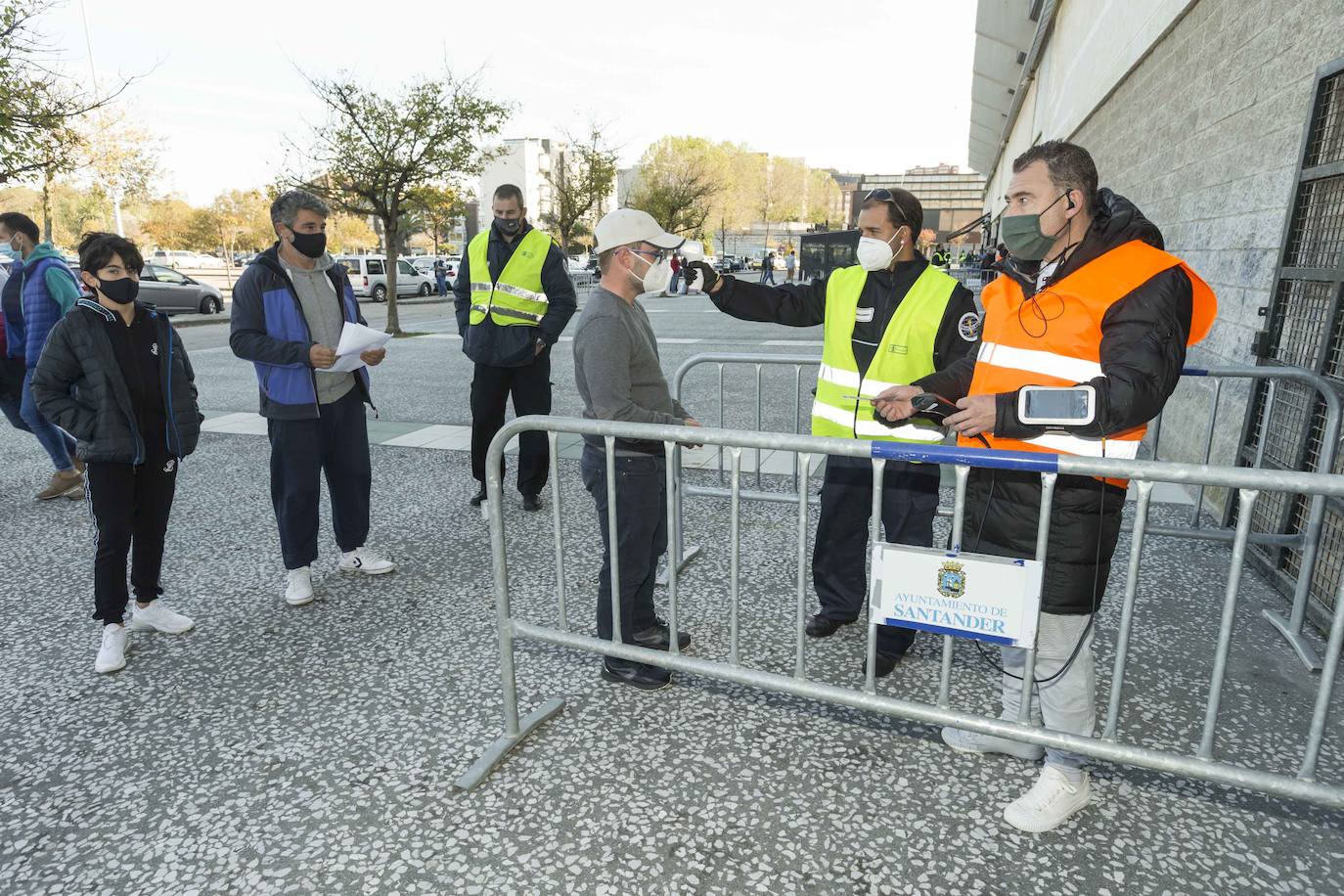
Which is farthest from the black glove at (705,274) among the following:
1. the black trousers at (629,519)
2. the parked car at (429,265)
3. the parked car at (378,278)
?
the parked car at (429,265)

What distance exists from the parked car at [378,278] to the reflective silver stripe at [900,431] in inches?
1116

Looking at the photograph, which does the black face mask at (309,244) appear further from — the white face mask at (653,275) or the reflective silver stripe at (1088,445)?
the reflective silver stripe at (1088,445)

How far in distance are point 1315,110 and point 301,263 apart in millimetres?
5038

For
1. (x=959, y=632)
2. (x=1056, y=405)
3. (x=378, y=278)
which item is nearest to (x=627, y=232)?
(x=1056, y=405)

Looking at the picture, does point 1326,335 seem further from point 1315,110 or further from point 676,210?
point 676,210

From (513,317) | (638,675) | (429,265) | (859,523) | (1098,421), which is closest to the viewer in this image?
(1098,421)

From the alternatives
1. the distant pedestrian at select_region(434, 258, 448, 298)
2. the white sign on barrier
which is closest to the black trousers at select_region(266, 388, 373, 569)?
the white sign on barrier

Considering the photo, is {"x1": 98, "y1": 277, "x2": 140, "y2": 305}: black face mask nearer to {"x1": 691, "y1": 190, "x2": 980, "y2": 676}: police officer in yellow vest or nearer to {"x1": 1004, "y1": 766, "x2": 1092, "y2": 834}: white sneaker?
{"x1": 691, "y1": 190, "x2": 980, "y2": 676}: police officer in yellow vest

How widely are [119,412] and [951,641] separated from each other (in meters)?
3.29

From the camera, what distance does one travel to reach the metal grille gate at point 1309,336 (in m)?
3.67

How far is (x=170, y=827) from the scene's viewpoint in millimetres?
2322

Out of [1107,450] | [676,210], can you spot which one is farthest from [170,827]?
[676,210]

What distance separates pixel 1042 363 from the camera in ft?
6.91

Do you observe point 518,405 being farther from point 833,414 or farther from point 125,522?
point 833,414
